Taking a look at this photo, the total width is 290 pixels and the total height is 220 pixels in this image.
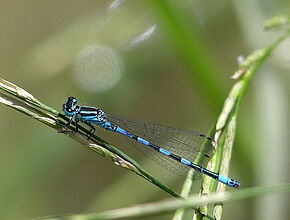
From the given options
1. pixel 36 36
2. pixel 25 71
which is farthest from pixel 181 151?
pixel 36 36

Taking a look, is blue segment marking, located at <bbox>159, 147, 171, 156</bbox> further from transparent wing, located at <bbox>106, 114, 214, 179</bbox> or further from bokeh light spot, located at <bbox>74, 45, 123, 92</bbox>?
bokeh light spot, located at <bbox>74, 45, 123, 92</bbox>

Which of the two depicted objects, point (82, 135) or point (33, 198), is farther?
point (33, 198)

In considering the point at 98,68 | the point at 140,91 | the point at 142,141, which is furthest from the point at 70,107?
the point at 140,91

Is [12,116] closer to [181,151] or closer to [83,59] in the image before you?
[83,59]

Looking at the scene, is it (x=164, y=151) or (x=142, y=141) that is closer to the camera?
(x=164, y=151)

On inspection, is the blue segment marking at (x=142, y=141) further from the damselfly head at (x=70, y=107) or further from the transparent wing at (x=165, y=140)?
the damselfly head at (x=70, y=107)

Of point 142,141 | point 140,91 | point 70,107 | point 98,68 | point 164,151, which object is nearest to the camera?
point 70,107

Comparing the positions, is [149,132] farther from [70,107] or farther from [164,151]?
[70,107]

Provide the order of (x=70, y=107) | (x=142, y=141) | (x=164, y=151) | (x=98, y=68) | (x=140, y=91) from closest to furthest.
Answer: (x=70, y=107) → (x=164, y=151) → (x=142, y=141) → (x=98, y=68) → (x=140, y=91)
